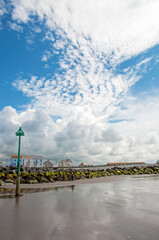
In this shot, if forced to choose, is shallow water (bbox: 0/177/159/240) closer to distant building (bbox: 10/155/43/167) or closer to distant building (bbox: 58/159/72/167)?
distant building (bbox: 10/155/43/167)

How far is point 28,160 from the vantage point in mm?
132625

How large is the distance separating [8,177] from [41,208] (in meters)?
19.7

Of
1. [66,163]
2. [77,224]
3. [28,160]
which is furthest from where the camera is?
[66,163]

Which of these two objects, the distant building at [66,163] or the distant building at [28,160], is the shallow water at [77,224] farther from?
the distant building at [66,163]

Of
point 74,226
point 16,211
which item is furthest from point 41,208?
point 74,226

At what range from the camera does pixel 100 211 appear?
9.40 meters

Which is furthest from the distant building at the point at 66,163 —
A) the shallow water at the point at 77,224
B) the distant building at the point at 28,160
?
the shallow water at the point at 77,224

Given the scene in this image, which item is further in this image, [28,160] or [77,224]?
[28,160]

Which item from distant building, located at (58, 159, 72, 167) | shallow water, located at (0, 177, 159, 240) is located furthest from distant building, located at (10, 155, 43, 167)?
shallow water, located at (0, 177, 159, 240)

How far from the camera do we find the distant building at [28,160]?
128m

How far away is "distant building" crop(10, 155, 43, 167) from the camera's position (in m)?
128

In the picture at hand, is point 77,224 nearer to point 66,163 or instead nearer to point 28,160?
point 28,160

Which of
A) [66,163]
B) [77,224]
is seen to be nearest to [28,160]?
[66,163]

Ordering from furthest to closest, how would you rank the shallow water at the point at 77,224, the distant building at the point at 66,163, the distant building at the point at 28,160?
1. the distant building at the point at 66,163
2. the distant building at the point at 28,160
3. the shallow water at the point at 77,224
